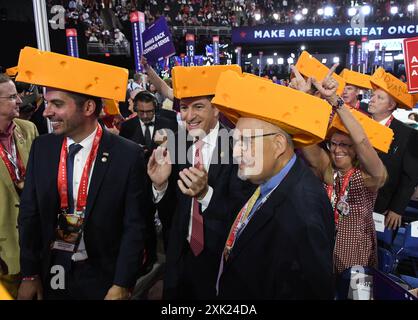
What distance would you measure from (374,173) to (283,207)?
122cm

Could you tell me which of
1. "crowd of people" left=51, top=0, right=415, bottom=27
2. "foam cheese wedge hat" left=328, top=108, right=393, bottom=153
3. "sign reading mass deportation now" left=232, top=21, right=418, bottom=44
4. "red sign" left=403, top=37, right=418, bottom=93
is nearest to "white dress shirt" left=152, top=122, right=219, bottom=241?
"foam cheese wedge hat" left=328, top=108, right=393, bottom=153

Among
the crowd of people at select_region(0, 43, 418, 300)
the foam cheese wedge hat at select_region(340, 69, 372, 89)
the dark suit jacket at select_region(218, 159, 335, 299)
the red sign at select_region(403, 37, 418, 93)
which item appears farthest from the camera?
the foam cheese wedge hat at select_region(340, 69, 372, 89)

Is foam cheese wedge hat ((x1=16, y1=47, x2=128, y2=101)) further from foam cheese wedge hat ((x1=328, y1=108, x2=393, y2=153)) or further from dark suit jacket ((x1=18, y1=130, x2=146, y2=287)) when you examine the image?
Result: foam cheese wedge hat ((x1=328, y1=108, x2=393, y2=153))

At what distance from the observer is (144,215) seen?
223cm

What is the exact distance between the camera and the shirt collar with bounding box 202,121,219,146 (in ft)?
8.42

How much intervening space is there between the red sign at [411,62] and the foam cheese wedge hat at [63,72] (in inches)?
118

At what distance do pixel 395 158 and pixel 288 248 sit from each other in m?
2.83

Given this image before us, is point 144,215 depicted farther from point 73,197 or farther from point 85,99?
point 85,99

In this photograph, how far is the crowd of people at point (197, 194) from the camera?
5.33 ft

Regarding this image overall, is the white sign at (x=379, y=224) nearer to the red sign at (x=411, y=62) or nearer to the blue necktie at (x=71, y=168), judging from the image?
the red sign at (x=411, y=62)

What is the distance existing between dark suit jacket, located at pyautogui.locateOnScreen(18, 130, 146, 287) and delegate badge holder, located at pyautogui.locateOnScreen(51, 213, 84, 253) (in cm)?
4

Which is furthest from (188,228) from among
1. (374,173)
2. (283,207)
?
(374,173)

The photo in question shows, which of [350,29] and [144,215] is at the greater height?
[350,29]

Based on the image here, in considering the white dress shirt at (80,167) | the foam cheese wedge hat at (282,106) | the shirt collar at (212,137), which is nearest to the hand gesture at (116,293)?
the white dress shirt at (80,167)
